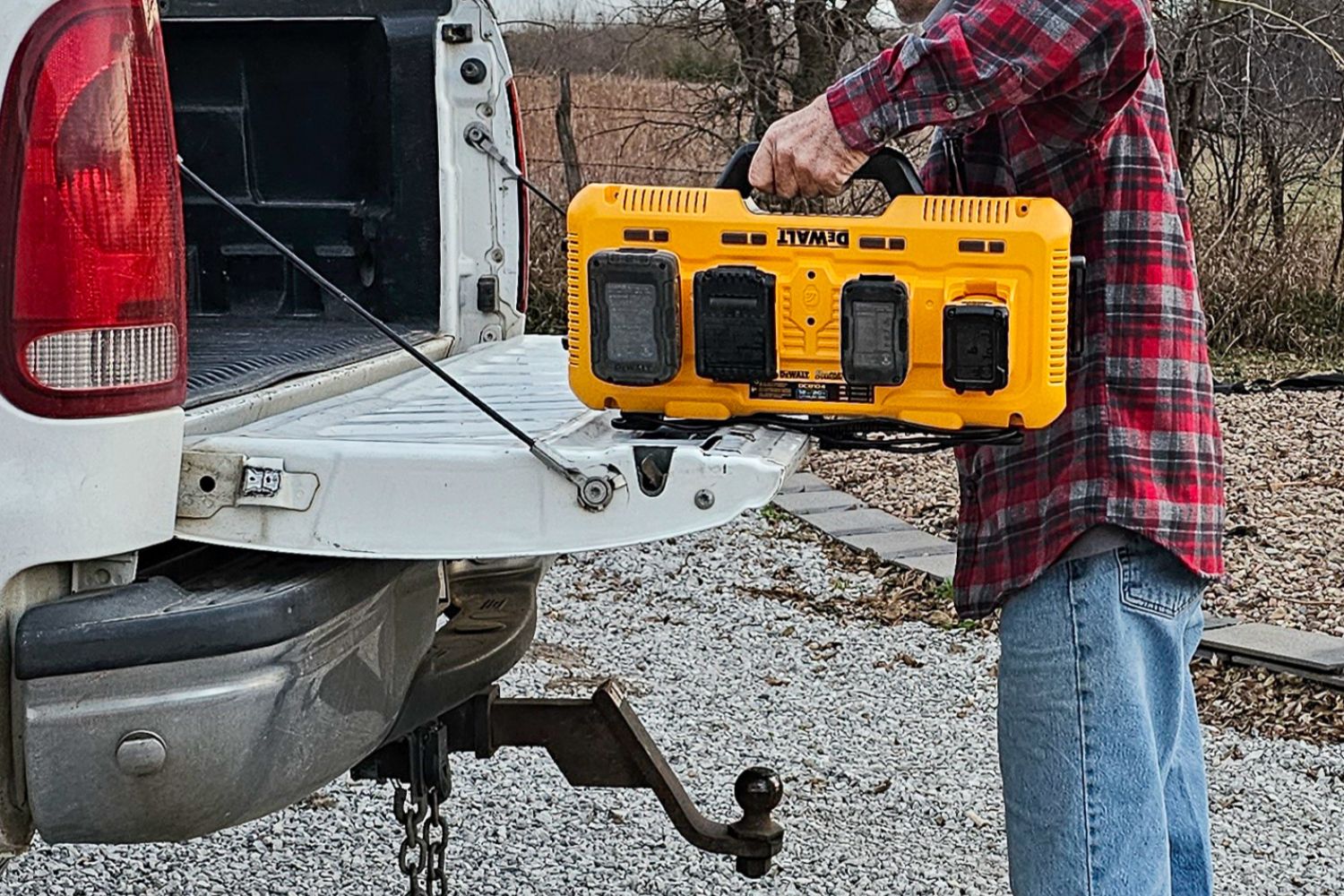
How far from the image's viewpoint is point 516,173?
3414 millimetres

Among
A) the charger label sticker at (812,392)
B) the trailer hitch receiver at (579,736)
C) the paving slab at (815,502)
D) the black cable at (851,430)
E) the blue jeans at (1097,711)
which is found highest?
the charger label sticker at (812,392)

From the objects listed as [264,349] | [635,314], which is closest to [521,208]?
[264,349]

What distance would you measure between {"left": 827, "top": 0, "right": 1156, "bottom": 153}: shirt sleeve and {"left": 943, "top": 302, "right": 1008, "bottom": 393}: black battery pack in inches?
10.2

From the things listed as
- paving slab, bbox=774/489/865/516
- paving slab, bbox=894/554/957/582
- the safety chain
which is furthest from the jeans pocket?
paving slab, bbox=774/489/865/516

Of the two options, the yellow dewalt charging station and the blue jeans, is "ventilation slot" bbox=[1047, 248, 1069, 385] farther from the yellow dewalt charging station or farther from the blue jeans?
the blue jeans

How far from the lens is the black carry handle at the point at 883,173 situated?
7.29ft

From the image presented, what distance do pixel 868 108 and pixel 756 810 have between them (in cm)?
145

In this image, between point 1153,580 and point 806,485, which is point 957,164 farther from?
point 806,485

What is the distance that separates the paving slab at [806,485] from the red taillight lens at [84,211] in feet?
16.6

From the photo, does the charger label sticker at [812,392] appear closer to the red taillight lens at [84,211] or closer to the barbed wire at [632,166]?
the red taillight lens at [84,211]

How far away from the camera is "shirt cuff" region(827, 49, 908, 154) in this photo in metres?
2.19

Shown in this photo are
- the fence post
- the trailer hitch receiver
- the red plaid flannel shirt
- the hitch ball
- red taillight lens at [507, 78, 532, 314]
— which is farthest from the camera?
the fence post

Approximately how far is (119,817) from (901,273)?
3.64 ft

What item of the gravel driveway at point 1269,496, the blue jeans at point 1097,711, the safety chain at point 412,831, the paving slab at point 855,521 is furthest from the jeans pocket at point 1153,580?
the paving slab at point 855,521
